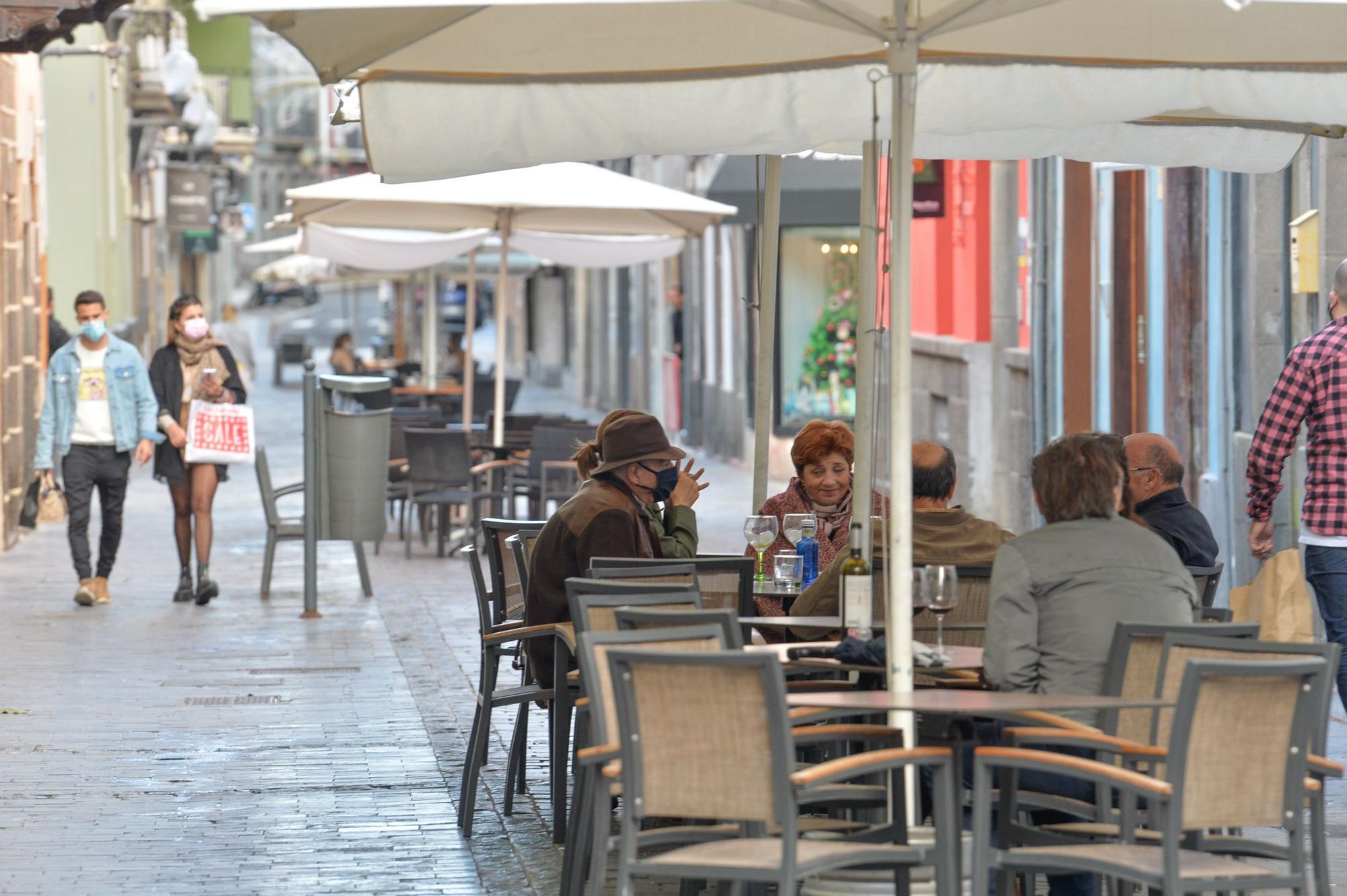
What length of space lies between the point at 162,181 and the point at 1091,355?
1143 inches

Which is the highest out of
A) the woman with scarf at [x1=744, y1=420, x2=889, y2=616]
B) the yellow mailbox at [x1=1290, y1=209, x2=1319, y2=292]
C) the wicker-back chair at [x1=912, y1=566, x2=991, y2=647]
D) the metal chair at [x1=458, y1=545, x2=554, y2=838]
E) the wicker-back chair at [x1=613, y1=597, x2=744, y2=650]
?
the yellow mailbox at [x1=1290, y1=209, x2=1319, y2=292]

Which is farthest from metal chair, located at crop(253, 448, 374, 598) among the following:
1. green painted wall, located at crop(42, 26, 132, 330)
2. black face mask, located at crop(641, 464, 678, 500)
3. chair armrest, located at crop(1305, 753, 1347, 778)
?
green painted wall, located at crop(42, 26, 132, 330)

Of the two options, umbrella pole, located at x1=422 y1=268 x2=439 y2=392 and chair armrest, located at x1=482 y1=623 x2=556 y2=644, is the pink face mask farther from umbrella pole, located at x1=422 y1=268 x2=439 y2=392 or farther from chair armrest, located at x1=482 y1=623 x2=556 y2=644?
umbrella pole, located at x1=422 y1=268 x2=439 y2=392

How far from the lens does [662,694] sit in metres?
4.61

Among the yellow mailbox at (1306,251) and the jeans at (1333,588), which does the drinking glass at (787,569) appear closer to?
the jeans at (1333,588)

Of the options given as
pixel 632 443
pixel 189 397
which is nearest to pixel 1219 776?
pixel 632 443

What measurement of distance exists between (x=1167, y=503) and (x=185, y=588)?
7.76m

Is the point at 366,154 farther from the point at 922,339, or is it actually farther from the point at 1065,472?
the point at 922,339

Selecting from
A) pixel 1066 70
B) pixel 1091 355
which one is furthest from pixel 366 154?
pixel 1091 355

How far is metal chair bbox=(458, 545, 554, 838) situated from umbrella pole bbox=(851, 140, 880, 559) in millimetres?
1086

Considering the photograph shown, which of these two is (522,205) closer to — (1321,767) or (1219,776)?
(1321,767)

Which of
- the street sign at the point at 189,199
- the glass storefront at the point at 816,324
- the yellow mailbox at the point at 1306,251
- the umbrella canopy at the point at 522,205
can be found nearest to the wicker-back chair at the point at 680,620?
the yellow mailbox at the point at 1306,251

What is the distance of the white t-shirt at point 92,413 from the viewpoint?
1277 cm

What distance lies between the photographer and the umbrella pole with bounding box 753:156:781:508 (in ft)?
25.0
